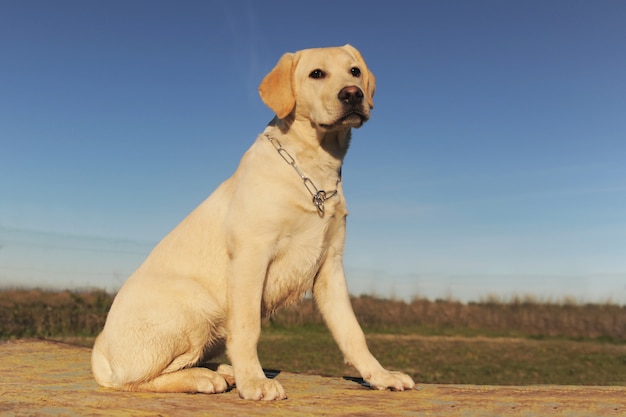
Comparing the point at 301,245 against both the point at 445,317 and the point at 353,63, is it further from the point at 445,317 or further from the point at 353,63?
the point at 445,317

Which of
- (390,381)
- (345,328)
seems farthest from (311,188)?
(390,381)

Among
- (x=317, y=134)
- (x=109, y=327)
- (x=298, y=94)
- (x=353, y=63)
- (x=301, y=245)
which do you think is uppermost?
(x=353, y=63)

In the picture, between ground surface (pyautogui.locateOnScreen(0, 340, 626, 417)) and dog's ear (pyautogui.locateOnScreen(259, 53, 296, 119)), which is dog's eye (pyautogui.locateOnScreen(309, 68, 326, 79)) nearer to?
dog's ear (pyautogui.locateOnScreen(259, 53, 296, 119))

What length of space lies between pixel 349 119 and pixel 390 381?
2.06 m

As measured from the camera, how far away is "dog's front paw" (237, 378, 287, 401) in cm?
400

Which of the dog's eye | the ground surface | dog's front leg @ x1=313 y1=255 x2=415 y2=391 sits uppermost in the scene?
the dog's eye

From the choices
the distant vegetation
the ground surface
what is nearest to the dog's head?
the ground surface

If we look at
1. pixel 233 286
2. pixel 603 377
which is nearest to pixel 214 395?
pixel 233 286

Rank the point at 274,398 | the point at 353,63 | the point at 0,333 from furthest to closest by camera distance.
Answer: the point at 0,333, the point at 353,63, the point at 274,398

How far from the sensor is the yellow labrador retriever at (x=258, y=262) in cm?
420

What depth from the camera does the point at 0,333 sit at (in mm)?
15523

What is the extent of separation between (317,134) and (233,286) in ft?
4.45

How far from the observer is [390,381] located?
4.49 meters

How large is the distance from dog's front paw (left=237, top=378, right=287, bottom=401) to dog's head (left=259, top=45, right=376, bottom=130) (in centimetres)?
193
